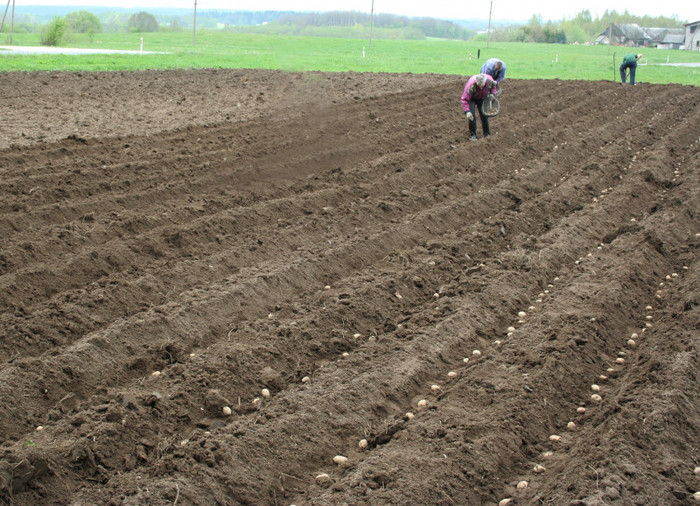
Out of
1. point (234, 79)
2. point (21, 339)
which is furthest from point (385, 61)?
point (21, 339)

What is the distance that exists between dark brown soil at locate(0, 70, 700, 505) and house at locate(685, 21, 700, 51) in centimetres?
8760

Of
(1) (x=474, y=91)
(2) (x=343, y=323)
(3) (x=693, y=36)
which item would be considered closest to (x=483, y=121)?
(1) (x=474, y=91)

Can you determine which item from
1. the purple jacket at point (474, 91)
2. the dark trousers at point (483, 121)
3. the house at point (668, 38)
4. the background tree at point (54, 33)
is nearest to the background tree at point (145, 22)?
the background tree at point (54, 33)

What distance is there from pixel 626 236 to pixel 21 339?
637cm

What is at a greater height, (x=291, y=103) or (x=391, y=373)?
(x=291, y=103)

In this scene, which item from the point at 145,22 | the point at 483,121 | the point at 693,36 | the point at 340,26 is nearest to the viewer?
the point at 483,121

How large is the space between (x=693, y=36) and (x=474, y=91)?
291 feet

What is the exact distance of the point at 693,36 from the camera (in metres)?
89.3

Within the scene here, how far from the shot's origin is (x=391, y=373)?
527 centimetres

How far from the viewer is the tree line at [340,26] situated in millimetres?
67812

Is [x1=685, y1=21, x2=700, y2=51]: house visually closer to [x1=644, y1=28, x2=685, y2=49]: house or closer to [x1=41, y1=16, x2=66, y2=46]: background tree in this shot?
[x1=644, y1=28, x2=685, y2=49]: house

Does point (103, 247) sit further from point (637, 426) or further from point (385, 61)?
point (385, 61)

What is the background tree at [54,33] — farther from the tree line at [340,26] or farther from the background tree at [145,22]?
the background tree at [145,22]

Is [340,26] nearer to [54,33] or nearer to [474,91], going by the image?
[54,33]
